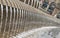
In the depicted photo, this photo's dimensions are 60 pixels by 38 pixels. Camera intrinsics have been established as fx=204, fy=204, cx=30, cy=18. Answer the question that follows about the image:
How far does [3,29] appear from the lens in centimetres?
154

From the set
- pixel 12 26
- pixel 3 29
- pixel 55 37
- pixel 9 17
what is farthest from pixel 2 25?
pixel 55 37

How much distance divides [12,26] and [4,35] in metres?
0.27

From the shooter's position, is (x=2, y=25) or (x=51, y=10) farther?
(x=51, y=10)

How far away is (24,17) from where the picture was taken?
2318 millimetres

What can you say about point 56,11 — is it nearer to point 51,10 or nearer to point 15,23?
point 51,10

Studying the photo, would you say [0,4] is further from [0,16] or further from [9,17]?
[9,17]

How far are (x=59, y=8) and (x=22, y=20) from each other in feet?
12.4

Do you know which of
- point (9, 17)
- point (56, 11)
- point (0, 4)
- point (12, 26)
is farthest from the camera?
point (56, 11)

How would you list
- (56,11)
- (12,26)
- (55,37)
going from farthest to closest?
(56,11) → (55,37) → (12,26)

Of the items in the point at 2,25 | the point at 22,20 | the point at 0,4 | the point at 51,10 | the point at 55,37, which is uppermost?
the point at 0,4

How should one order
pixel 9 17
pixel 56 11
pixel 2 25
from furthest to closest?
pixel 56 11, pixel 9 17, pixel 2 25

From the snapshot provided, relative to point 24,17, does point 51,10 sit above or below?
below

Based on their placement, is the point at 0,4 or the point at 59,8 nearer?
the point at 0,4

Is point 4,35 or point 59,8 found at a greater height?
point 4,35
